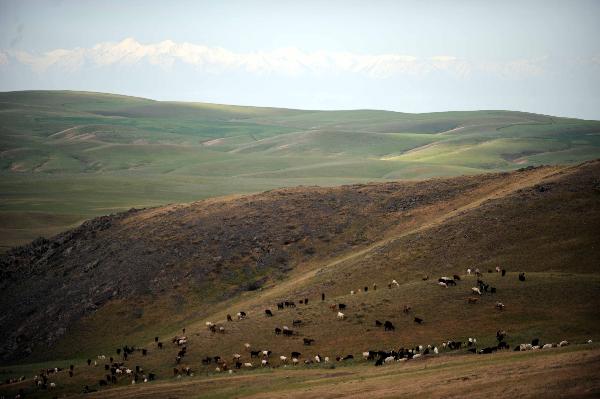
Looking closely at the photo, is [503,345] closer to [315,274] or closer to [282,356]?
[282,356]

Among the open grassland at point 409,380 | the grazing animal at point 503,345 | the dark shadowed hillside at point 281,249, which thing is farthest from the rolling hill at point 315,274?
the grazing animal at point 503,345

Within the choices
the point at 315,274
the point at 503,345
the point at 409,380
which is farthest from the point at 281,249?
the point at 409,380

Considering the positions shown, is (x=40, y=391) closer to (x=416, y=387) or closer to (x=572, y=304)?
(x=416, y=387)

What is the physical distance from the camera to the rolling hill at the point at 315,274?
39.8 m

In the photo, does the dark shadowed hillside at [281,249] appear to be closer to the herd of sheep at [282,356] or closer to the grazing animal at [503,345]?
the herd of sheep at [282,356]

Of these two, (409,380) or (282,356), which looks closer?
(409,380)

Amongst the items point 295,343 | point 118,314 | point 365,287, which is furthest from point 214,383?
point 118,314

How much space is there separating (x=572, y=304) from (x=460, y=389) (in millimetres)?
18705

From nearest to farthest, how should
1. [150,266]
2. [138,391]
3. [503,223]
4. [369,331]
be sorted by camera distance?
[138,391]
[369,331]
[503,223]
[150,266]

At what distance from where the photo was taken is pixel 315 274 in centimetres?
5728

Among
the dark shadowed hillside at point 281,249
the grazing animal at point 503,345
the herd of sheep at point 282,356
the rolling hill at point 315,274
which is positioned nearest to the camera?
the grazing animal at point 503,345

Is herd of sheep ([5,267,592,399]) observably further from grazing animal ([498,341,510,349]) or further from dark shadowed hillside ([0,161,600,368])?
dark shadowed hillside ([0,161,600,368])

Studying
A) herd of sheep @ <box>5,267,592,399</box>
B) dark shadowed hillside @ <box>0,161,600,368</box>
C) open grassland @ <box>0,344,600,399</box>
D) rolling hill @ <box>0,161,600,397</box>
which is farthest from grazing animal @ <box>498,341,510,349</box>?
dark shadowed hillside @ <box>0,161,600,368</box>

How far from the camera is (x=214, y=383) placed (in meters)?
34.7
